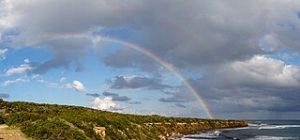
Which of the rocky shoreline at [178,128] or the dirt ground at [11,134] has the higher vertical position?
the rocky shoreline at [178,128]

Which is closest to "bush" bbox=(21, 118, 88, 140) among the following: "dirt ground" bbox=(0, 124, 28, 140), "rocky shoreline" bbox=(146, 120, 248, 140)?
"dirt ground" bbox=(0, 124, 28, 140)

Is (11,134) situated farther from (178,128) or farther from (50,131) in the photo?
(178,128)


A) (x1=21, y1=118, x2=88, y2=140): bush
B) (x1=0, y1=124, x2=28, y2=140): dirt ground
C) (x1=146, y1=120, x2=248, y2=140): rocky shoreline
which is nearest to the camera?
(x1=0, y1=124, x2=28, y2=140): dirt ground

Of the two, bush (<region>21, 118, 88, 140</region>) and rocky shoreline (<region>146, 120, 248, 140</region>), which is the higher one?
rocky shoreline (<region>146, 120, 248, 140</region>)

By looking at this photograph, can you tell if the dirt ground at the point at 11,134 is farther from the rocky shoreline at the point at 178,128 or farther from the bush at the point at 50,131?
the rocky shoreline at the point at 178,128

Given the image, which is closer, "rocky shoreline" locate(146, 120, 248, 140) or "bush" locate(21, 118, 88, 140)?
"bush" locate(21, 118, 88, 140)

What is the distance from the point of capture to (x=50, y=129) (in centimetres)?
3719

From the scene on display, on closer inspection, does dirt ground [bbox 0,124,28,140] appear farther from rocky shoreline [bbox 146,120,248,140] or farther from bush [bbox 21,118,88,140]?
rocky shoreline [bbox 146,120,248,140]

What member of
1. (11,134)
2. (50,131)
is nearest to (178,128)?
(50,131)

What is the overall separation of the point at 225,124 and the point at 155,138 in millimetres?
123459

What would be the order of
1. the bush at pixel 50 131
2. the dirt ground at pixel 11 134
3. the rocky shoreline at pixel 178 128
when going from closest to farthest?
the dirt ground at pixel 11 134
the bush at pixel 50 131
the rocky shoreline at pixel 178 128

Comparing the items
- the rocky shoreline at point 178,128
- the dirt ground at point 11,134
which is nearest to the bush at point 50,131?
the dirt ground at point 11,134

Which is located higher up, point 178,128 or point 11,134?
point 178,128

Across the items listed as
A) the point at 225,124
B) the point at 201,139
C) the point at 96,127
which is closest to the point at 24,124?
the point at 96,127
